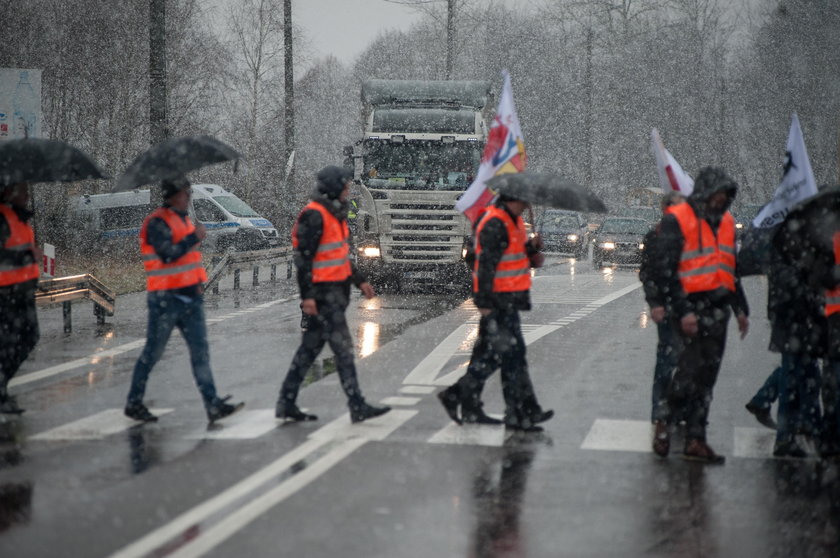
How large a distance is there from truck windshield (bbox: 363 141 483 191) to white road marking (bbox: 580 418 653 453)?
43.1 feet

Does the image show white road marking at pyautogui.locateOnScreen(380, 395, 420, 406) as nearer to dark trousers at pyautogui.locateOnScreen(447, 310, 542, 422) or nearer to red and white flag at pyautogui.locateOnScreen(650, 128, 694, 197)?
dark trousers at pyautogui.locateOnScreen(447, 310, 542, 422)

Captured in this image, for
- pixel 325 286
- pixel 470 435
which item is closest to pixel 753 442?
A: pixel 470 435

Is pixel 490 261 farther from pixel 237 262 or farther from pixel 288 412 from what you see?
pixel 237 262

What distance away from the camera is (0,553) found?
5.70m

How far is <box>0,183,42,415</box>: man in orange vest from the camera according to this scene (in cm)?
927

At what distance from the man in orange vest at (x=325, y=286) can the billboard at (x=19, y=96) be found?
10105 millimetres

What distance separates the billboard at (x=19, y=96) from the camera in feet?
58.4

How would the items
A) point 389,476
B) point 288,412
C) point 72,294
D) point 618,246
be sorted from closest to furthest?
point 389,476
point 288,412
point 72,294
point 618,246

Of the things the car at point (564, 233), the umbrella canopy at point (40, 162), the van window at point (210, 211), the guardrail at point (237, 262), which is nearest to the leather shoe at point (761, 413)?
the umbrella canopy at point (40, 162)

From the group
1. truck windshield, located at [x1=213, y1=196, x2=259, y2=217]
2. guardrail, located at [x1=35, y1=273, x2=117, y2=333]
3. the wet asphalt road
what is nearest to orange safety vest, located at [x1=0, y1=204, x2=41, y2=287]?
the wet asphalt road

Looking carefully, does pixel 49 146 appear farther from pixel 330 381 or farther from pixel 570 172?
pixel 570 172

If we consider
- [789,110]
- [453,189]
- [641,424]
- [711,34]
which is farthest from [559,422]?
[711,34]

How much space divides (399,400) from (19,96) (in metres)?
10.1

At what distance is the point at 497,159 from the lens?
9.72 meters
